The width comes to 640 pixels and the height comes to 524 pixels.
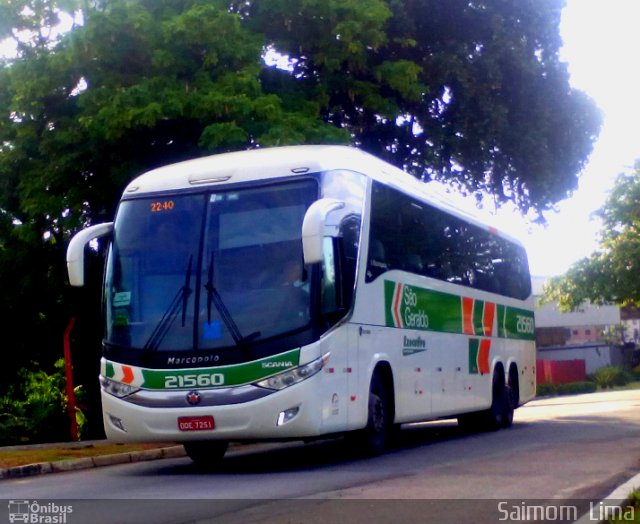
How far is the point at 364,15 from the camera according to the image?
69.4 ft

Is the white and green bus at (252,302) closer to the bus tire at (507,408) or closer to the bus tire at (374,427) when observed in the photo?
the bus tire at (374,427)

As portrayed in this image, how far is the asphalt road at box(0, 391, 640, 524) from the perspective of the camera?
29.7ft

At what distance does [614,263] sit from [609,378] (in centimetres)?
901

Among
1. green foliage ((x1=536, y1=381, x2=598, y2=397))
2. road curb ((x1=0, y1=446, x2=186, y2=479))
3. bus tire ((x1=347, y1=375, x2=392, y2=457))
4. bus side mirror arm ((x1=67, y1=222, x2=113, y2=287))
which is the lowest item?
green foliage ((x1=536, y1=381, x2=598, y2=397))

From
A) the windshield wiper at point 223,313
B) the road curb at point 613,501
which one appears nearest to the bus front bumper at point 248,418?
the windshield wiper at point 223,313

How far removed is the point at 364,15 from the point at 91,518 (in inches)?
566

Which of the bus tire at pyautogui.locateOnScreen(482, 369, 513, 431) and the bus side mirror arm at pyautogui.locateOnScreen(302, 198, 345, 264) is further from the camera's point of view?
the bus tire at pyautogui.locateOnScreen(482, 369, 513, 431)

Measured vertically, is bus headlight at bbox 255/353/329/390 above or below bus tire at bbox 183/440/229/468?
above

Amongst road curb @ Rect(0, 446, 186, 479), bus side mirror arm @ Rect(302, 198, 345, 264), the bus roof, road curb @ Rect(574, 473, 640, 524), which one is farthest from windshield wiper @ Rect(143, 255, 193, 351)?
road curb @ Rect(574, 473, 640, 524)

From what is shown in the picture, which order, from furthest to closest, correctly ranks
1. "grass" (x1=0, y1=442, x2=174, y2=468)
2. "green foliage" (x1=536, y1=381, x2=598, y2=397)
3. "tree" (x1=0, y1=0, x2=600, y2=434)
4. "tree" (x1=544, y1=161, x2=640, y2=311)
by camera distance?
"tree" (x1=544, y1=161, x2=640, y2=311) → "green foliage" (x1=536, y1=381, x2=598, y2=397) → "tree" (x1=0, y1=0, x2=600, y2=434) → "grass" (x1=0, y1=442, x2=174, y2=468)

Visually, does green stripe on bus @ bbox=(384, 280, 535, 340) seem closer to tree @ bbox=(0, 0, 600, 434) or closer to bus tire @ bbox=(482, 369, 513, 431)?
bus tire @ bbox=(482, 369, 513, 431)

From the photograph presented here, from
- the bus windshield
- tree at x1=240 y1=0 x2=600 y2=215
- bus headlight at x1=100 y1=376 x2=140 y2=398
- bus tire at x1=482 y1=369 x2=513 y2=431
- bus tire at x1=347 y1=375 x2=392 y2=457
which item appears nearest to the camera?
the bus windshield

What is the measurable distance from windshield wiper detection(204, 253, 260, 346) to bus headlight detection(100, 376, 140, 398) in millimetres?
1337

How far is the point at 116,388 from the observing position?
42.3ft
